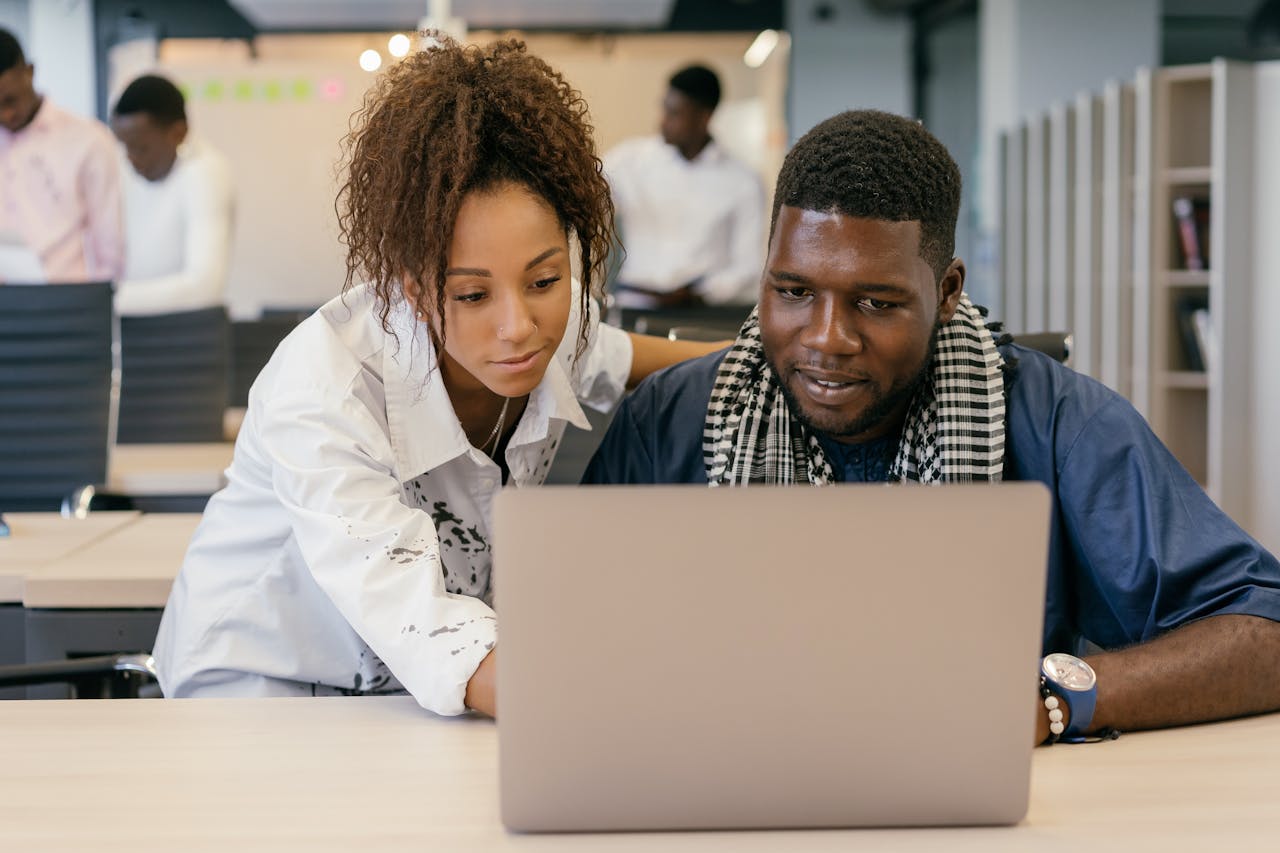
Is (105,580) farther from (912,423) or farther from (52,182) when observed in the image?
(52,182)

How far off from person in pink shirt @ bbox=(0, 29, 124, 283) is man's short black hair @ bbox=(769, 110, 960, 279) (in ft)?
9.67

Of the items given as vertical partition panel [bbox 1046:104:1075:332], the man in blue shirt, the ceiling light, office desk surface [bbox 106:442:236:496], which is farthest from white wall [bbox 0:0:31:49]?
the man in blue shirt

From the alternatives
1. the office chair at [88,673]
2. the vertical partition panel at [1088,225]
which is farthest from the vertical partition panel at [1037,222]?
the office chair at [88,673]

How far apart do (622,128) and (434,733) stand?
7.16 m

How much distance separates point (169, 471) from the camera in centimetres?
275

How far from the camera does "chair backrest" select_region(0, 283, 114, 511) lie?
2.80 m

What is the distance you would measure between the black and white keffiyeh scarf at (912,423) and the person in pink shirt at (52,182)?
9.12ft

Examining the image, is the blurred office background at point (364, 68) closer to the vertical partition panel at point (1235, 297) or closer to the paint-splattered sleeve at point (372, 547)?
the vertical partition panel at point (1235, 297)

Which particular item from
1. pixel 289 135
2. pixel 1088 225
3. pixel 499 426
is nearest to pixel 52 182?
pixel 499 426

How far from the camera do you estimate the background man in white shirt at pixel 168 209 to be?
157 inches

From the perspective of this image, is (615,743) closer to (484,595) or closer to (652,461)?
(484,595)

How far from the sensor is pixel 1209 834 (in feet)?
2.95

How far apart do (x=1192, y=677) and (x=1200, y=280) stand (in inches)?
178

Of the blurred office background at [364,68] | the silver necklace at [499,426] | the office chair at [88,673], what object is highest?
the blurred office background at [364,68]
